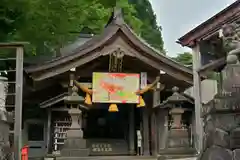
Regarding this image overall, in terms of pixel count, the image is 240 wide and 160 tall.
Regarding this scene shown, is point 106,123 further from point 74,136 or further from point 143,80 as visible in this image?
point 74,136

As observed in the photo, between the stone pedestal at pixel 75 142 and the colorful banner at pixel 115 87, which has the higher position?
the colorful banner at pixel 115 87

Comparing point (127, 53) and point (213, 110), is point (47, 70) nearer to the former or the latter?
point (127, 53)

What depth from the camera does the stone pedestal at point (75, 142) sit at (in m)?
12.9

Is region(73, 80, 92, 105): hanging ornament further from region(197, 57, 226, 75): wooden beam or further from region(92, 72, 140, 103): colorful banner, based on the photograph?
region(197, 57, 226, 75): wooden beam

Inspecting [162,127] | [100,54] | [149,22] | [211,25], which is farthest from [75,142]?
[149,22]

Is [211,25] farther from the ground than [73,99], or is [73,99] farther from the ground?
[211,25]

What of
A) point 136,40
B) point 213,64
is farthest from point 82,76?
point 213,64

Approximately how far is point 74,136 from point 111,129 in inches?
160

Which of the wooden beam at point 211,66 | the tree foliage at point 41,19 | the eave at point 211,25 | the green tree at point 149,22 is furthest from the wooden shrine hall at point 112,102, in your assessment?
the green tree at point 149,22

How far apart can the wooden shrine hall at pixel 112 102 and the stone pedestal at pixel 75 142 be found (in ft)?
1.05

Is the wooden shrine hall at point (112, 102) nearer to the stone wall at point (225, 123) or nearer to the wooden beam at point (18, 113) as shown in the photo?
the wooden beam at point (18, 113)

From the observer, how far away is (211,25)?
42.9 feet

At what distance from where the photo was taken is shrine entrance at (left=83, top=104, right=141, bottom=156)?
635 inches

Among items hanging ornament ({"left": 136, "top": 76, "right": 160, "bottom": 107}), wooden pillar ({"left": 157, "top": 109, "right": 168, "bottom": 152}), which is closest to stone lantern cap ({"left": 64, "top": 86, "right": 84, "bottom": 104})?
hanging ornament ({"left": 136, "top": 76, "right": 160, "bottom": 107})
